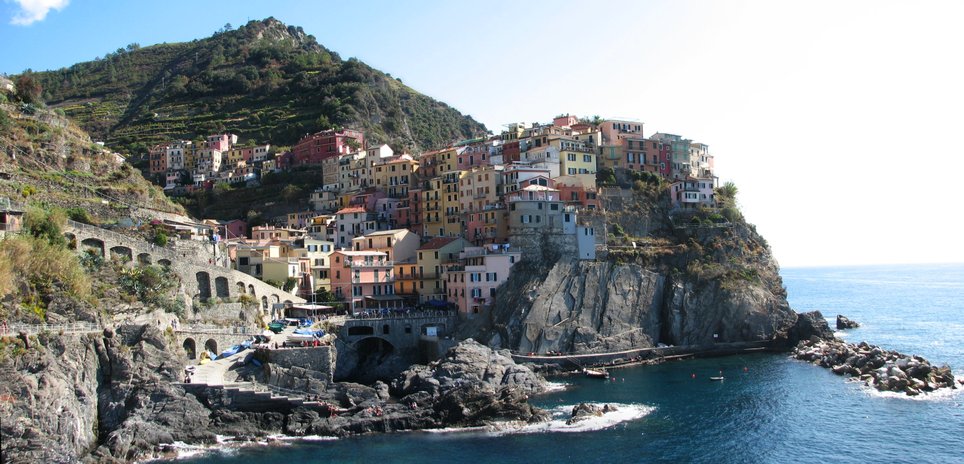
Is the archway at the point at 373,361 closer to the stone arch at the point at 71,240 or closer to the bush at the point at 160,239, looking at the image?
the bush at the point at 160,239

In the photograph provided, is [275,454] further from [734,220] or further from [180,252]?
[734,220]

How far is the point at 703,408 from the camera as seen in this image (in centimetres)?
5575

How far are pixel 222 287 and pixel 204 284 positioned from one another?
5.19 ft

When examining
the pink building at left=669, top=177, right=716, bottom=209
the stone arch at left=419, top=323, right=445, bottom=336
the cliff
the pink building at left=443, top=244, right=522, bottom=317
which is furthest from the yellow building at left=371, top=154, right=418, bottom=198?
the pink building at left=669, top=177, right=716, bottom=209

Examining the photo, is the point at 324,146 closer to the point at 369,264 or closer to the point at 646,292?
Result: the point at 369,264

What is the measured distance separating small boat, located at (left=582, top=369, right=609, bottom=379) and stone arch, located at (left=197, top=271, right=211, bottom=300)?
30876 mm

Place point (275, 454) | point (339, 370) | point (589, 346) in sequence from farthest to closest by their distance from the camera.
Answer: point (589, 346) → point (339, 370) → point (275, 454)

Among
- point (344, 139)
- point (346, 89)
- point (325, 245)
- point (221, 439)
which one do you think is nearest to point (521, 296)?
point (325, 245)

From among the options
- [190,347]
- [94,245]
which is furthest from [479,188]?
[94,245]

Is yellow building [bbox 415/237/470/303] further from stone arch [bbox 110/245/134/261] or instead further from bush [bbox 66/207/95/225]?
bush [bbox 66/207/95/225]

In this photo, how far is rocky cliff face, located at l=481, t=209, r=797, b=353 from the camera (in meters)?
73.7

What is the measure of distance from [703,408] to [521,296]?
74.8ft

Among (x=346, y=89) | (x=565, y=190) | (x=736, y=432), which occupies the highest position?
(x=346, y=89)

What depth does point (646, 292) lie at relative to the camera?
7931cm
